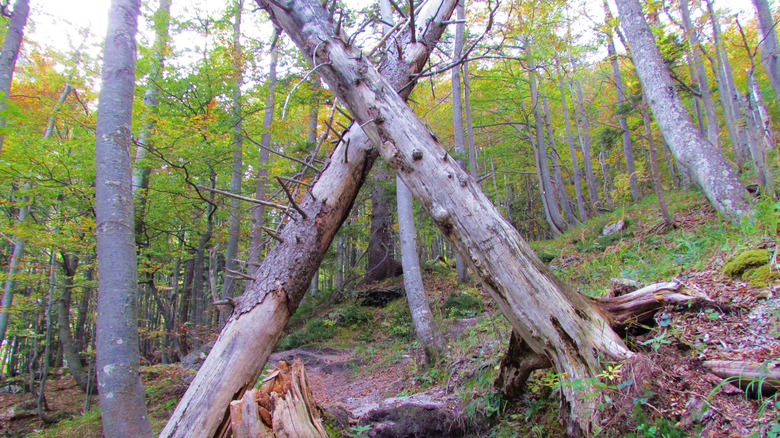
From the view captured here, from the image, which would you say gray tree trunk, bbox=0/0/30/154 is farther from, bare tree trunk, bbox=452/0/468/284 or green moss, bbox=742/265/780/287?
bare tree trunk, bbox=452/0/468/284

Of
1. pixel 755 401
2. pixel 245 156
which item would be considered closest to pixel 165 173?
pixel 245 156

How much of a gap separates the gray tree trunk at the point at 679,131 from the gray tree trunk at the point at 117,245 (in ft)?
23.1

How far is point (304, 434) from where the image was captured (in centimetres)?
235

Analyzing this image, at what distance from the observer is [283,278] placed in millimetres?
3150

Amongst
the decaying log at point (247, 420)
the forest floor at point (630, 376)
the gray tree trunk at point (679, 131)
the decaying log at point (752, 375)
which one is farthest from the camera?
the gray tree trunk at point (679, 131)

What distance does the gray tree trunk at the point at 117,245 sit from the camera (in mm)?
2613

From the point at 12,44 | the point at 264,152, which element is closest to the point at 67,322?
the point at 264,152

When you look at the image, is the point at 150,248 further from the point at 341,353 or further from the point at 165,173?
the point at 341,353

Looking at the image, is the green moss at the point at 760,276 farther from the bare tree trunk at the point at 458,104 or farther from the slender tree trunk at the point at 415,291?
the bare tree trunk at the point at 458,104

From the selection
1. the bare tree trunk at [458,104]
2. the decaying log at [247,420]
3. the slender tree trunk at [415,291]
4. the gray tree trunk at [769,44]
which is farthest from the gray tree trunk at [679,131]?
the decaying log at [247,420]

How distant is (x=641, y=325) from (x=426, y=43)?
345 cm

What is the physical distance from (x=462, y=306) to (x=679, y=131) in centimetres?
555

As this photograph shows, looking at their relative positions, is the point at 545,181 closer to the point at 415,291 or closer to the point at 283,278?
the point at 415,291

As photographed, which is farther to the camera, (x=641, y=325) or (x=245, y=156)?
(x=245, y=156)
